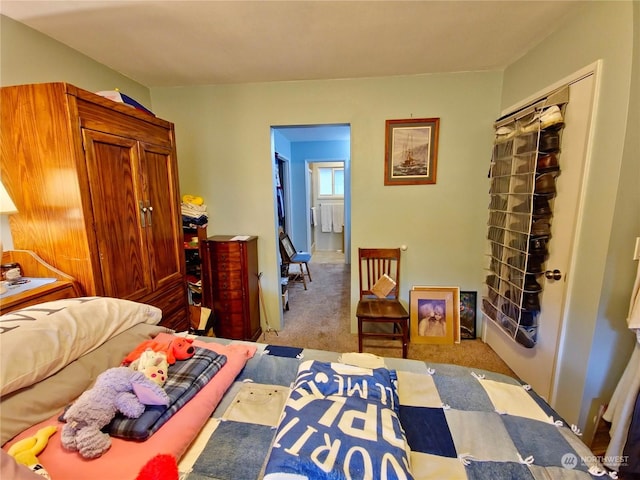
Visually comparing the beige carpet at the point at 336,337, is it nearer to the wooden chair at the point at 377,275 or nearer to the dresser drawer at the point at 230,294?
the wooden chair at the point at 377,275

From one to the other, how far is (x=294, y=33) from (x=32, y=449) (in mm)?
2153

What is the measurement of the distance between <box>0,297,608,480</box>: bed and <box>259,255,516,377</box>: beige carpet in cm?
128

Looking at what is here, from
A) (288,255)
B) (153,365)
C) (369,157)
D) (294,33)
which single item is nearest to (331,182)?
(288,255)

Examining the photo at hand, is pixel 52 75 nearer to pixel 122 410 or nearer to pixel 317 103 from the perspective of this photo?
pixel 317 103

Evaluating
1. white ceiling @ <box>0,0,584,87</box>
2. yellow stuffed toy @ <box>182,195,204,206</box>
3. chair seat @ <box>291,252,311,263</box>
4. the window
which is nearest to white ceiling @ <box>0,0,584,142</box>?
white ceiling @ <box>0,0,584,87</box>

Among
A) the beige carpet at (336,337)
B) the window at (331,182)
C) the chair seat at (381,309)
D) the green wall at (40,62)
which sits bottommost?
the beige carpet at (336,337)

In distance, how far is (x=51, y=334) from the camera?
0.92 meters

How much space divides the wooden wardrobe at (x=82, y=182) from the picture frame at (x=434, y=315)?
2.18 metres

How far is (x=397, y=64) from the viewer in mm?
2074

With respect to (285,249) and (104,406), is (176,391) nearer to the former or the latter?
(104,406)

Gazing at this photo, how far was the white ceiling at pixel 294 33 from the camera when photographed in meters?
1.43

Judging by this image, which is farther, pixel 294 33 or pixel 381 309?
pixel 381 309

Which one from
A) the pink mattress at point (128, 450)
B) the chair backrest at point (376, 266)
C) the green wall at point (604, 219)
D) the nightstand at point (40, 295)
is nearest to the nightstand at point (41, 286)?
the nightstand at point (40, 295)

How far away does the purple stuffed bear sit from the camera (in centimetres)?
75
